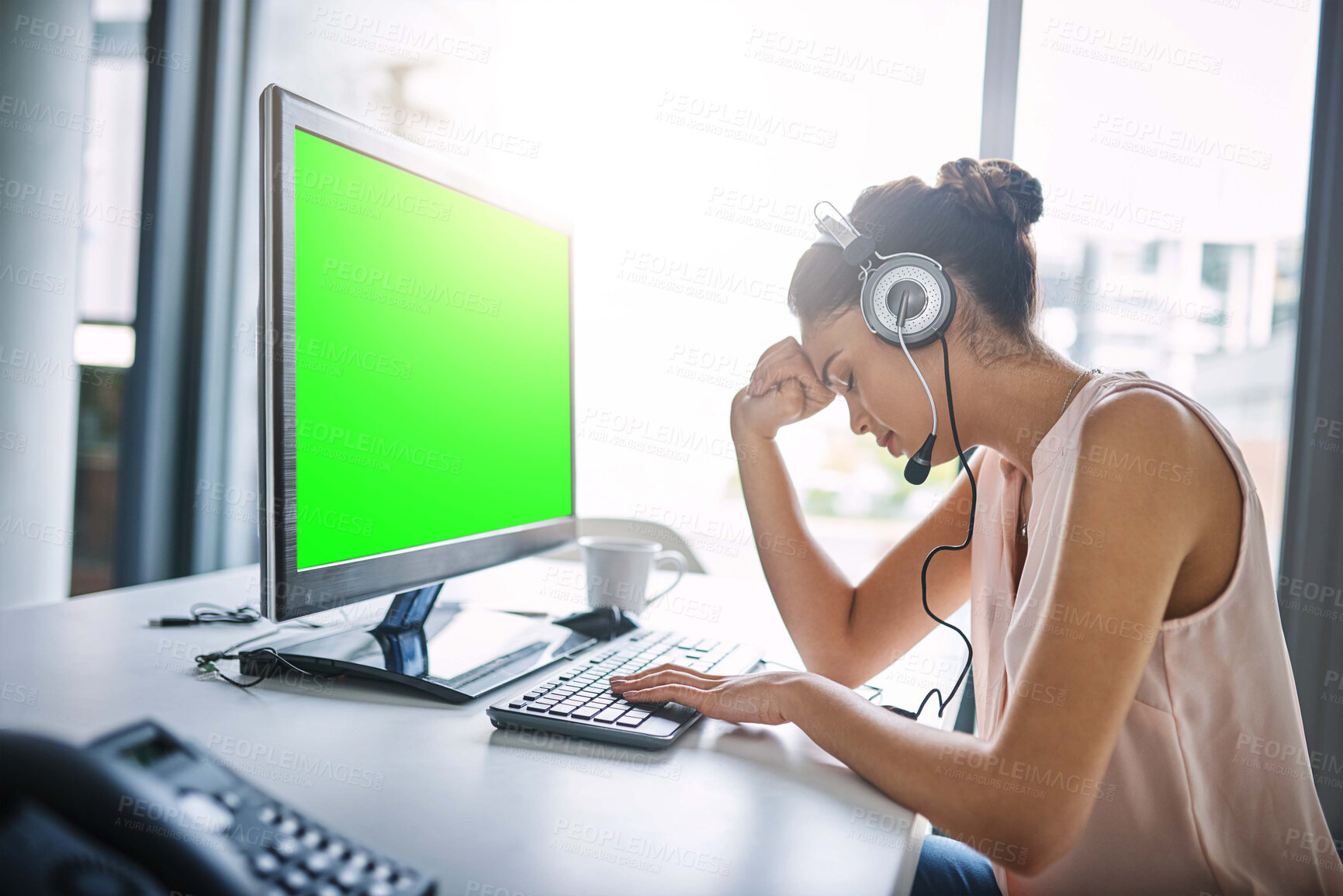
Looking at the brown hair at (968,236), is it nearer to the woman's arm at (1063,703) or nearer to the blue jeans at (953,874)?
the woman's arm at (1063,703)

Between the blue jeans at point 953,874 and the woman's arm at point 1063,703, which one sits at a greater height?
the woman's arm at point 1063,703

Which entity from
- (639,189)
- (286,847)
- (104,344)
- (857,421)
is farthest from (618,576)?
(104,344)

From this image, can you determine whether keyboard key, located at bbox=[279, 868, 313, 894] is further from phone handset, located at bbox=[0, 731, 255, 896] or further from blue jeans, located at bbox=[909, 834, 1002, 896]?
blue jeans, located at bbox=[909, 834, 1002, 896]

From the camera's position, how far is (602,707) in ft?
2.42

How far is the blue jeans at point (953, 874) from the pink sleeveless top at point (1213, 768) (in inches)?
2.6

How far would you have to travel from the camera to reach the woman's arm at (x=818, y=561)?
111cm

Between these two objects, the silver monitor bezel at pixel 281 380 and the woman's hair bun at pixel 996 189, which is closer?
the silver monitor bezel at pixel 281 380

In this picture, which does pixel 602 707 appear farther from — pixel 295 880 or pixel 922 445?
pixel 922 445

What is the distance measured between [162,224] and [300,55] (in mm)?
619

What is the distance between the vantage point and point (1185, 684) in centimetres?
75

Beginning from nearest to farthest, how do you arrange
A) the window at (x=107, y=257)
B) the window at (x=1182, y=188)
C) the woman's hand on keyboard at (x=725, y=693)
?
the woman's hand on keyboard at (x=725, y=693) → the window at (x=1182, y=188) → the window at (x=107, y=257)

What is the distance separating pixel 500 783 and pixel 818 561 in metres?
0.66

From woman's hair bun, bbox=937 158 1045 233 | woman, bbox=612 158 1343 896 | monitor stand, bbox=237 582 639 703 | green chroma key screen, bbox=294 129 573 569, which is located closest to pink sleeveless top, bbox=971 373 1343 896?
woman, bbox=612 158 1343 896

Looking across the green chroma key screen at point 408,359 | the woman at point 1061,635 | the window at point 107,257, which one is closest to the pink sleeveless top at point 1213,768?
the woman at point 1061,635
